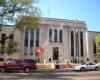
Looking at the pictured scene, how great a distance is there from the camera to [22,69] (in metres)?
36.0

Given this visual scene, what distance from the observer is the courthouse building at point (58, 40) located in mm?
62469

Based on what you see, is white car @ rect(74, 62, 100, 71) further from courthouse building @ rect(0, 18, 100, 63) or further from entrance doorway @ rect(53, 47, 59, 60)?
entrance doorway @ rect(53, 47, 59, 60)

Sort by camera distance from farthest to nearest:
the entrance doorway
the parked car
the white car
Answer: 1. the entrance doorway
2. the white car
3. the parked car

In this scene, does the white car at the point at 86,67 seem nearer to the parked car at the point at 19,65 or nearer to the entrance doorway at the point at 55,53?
the parked car at the point at 19,65

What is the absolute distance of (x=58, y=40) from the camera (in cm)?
6519

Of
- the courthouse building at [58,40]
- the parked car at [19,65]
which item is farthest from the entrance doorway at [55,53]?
the parked car at [19,65]

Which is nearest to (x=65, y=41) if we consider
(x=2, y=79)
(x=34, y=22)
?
(x=34, y=22)

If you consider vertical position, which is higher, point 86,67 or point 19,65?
point 19,65

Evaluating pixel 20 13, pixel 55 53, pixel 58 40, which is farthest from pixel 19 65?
pixel 58 40

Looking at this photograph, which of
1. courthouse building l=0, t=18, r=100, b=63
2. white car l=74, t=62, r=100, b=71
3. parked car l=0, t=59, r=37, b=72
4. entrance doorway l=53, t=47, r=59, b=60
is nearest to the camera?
parked car l=0, t=59, r=37, b=72

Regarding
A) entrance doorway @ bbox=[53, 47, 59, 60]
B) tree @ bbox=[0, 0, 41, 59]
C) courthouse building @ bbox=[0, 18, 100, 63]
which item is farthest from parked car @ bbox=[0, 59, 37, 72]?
entrance doorway @ bbox=[53, 47, 59, 60]

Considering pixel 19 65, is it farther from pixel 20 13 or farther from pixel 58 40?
Answer: pixel 58 40

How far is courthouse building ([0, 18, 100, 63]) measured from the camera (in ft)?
205

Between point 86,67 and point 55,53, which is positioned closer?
point 86,67
